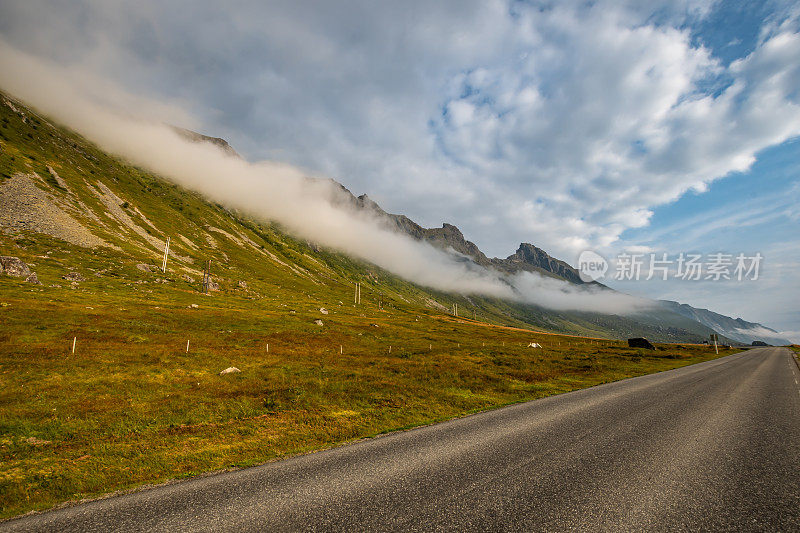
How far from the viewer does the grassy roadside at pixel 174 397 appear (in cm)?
1209

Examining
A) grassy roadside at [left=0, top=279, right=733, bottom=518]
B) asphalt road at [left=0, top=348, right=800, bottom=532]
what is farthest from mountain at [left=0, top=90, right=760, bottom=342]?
asphalt road at [left=0, top=348, right=800, bottom=532]

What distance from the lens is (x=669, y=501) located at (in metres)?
→ 7.27

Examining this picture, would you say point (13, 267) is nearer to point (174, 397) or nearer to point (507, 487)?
point (174, 397)

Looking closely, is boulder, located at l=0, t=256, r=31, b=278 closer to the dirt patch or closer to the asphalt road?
the dirt patch

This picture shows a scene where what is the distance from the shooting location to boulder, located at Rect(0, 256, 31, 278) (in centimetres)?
6870

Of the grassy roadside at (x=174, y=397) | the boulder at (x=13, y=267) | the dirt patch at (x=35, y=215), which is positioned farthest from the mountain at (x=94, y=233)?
the grassy roadside at (x=174, y=397)

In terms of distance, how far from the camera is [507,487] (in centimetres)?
799

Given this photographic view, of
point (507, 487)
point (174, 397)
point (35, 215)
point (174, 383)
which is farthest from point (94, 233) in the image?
point (507, 487)

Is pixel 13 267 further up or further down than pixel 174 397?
further down

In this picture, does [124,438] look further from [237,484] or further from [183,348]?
[183,348]

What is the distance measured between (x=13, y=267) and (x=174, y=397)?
8509 cm

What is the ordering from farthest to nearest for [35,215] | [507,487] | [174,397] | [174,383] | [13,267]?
[35,215] → [13,267] → [174,383] → [174,397] → [507,487]

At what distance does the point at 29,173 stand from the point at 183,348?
151199 millimetres

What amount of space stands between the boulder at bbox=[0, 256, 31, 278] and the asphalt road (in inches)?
3826
